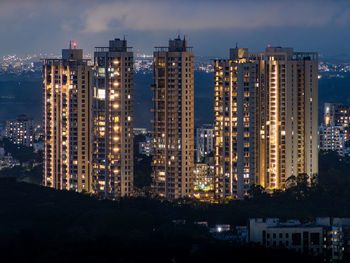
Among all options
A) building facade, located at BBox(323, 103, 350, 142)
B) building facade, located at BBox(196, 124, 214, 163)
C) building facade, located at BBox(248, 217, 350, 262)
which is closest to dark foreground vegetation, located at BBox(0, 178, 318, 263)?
building facade, located at BBox(248, 217, 350, 262)

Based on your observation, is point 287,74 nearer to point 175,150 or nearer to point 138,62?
point 175,150

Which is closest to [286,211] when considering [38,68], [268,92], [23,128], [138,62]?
[268,92]

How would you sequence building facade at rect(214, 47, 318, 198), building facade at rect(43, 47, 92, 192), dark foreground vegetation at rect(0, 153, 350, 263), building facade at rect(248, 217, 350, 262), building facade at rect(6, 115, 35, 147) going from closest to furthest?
dark foreground vegetation at rect(0, 153, 350, 263), building facade at rect(248, 217, 350, 262), building facade at rect(214, 47, 318, 198), building facade at rect(43, 47, 92, 192), building facade at rect(6, 115, 35, 147)

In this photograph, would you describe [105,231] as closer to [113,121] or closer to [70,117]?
[113,121]

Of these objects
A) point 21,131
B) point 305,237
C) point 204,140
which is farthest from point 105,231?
point 21,131

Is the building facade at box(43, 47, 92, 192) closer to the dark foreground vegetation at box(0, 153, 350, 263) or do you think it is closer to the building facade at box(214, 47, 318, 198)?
the dark foreground vegetation at box(0, 153, 350, 263)

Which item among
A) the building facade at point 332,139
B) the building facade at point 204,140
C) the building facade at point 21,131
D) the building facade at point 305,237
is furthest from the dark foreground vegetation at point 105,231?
the building facade at point 21,131
